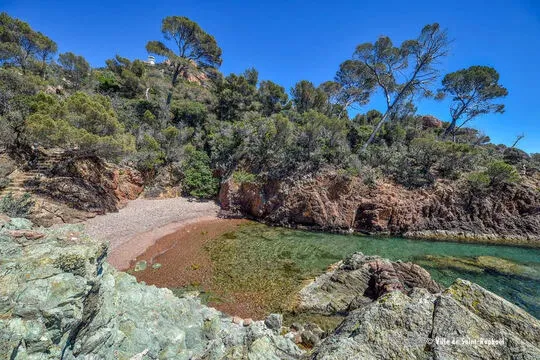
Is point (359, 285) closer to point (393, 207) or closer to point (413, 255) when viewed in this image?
point (413, 255)

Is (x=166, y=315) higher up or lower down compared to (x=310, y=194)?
lower down

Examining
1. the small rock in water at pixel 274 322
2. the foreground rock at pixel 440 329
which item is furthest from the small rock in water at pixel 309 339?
the foreground rock at pixel 440 329

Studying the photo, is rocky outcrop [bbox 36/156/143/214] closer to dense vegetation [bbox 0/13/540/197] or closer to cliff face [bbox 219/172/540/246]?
dense vegetation [bbox 0/13/540/197]

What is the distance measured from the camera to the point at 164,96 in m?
28.8

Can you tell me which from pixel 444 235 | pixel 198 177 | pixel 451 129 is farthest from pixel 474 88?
pixel 198 177

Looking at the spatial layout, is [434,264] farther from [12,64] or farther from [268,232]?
[12,64]

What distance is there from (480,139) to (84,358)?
45.0 m

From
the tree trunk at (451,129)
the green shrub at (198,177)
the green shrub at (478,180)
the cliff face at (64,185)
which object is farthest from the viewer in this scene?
the tree trunk at (451,129)

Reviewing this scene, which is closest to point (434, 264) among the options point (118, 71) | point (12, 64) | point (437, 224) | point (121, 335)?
point (437, 224)

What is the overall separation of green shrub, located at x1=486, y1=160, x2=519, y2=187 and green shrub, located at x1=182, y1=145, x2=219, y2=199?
2565 cm

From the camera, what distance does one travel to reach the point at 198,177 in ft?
71.4

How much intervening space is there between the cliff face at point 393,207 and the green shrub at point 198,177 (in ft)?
5.33

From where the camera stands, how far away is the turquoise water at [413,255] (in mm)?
11953

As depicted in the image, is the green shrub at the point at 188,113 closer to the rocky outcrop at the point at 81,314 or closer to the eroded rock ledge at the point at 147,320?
the rocky outcrop at the point at 81,314
